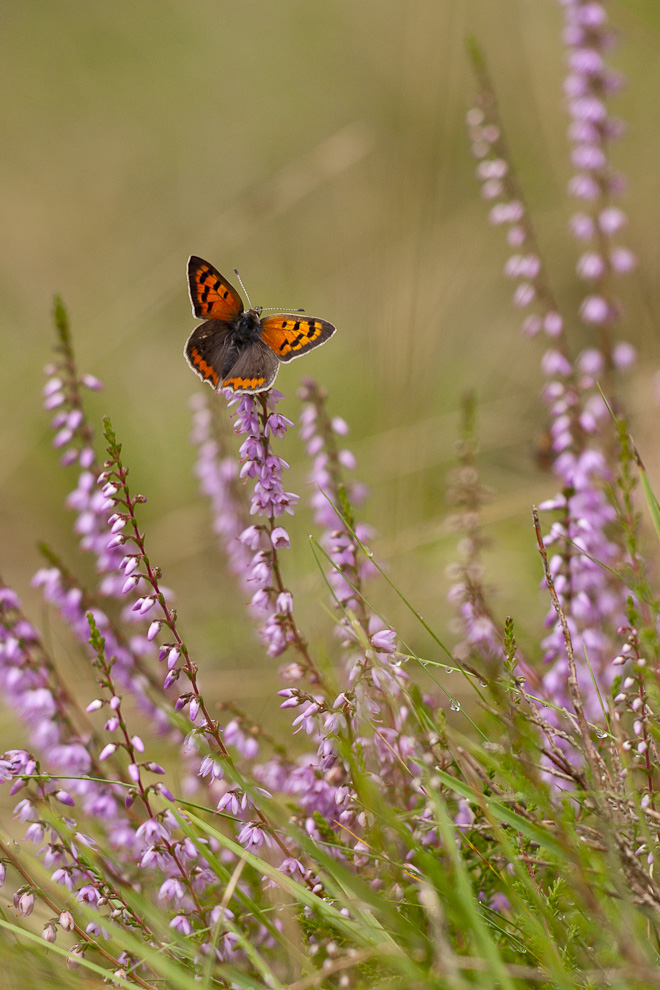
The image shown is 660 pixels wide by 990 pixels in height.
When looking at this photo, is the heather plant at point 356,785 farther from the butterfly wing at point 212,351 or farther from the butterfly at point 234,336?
the butterfly wing at point 212,351

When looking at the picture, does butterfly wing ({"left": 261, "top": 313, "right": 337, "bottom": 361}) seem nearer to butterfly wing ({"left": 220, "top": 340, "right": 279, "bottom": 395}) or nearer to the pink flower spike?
butterfly wing ({"left": 220, "top": 340, "right": 279, "bottom": 395})

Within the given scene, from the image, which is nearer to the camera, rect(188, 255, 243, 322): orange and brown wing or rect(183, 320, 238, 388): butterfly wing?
rect(183, 320, 238, 388): butterfly wing

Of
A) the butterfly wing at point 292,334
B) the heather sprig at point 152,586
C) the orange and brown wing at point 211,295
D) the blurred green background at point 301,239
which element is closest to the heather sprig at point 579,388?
the blurred green background at point 301,239

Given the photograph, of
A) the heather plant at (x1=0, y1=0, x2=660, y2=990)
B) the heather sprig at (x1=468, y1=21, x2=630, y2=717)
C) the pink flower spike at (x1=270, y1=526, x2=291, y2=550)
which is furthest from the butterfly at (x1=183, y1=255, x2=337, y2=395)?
the heather sprig at (x1=468, y1=21, x2=630, y2=717)

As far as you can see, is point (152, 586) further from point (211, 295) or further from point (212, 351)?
point (211, 295)

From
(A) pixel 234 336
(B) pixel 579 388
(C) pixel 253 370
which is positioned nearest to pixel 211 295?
(A) pixel 234 336
